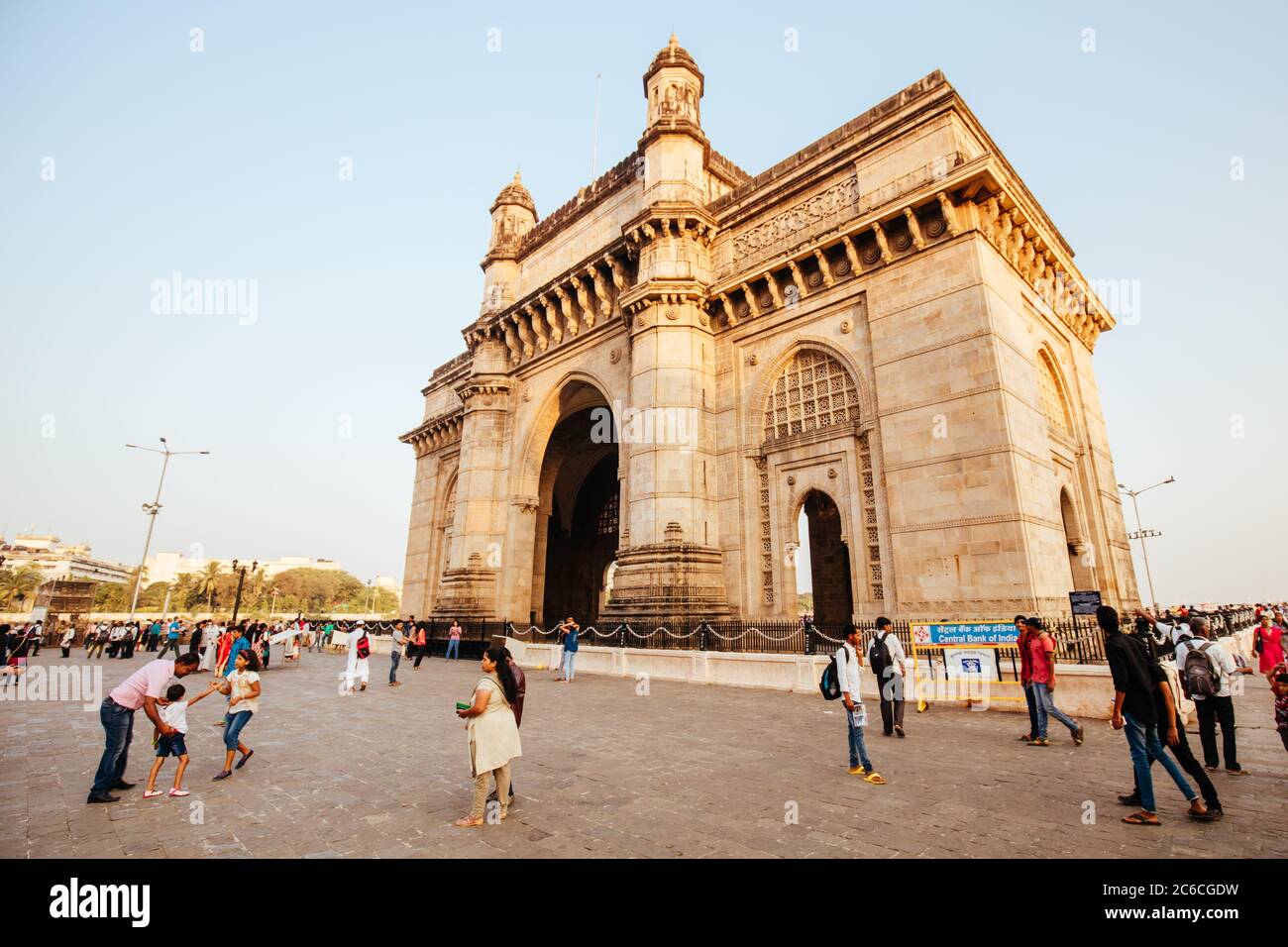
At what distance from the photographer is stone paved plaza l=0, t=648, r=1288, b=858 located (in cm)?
390

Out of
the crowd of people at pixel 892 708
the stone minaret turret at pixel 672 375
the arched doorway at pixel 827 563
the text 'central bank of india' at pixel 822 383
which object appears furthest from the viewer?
the arched doorway at pixel 827 563

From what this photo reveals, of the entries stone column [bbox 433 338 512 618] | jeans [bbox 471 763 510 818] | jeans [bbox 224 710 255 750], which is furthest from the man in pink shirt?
stone column [bbox 433 338 512 618]

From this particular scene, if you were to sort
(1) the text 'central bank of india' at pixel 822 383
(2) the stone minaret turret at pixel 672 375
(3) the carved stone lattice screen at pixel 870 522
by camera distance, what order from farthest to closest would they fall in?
(2) the stone minaret turret at pixel 672 375, (3) the carved stone lattice screen at pixel 870 522, (1) the text 'central bank of india' at pixel 822 383

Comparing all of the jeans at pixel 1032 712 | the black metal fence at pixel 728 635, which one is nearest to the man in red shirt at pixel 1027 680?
the jeans at pixel 1032 712

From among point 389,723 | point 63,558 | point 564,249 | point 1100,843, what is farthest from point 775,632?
point 63,558

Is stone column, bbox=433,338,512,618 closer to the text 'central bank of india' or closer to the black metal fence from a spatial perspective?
the text 'central bank of india'

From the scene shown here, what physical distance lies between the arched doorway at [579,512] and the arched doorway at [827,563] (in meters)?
9.86

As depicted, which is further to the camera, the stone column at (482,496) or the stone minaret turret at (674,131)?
the stone column at (482,496)

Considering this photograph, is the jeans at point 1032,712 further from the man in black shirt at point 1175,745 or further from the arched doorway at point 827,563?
the arched doorway at point 827,563

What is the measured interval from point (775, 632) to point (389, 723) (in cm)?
920

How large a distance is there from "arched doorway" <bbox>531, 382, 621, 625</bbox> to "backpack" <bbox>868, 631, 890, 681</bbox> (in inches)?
763

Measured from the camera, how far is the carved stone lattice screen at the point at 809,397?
1611cm
